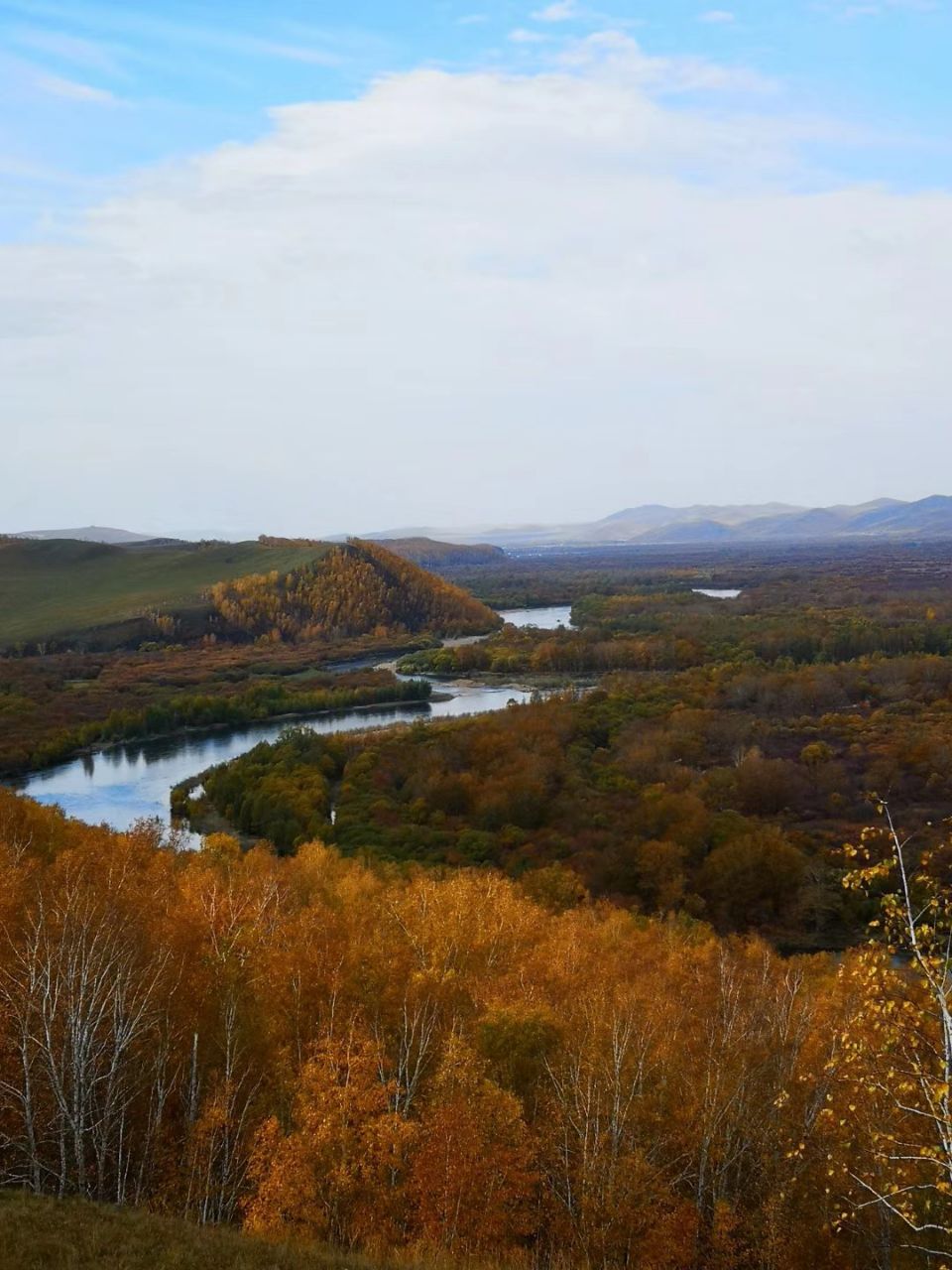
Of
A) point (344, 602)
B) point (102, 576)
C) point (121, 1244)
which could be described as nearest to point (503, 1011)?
point (121, 1244)

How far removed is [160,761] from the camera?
6694cm

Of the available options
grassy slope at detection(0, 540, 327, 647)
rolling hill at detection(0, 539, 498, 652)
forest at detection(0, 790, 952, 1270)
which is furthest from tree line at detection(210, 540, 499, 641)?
forest at detection(0, 790, 952, 1270)

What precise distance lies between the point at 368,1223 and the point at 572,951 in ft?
31.6

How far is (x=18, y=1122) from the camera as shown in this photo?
15172 millimetres

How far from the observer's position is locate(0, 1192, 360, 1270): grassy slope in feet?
35.6

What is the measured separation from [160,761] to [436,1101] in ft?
183

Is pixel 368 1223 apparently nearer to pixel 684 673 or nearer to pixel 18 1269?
pixel 18 1269

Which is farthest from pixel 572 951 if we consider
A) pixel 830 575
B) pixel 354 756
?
pixel 830 575

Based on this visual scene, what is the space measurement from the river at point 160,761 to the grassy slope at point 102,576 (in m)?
61.8

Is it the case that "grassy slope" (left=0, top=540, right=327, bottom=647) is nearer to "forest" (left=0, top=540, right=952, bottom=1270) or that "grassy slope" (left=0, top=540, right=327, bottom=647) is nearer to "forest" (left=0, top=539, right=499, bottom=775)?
"forest" (left=0, top=539, right=499, bottom=775)

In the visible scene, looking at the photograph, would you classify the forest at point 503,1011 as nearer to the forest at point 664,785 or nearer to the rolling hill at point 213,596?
the forest at point 664,785

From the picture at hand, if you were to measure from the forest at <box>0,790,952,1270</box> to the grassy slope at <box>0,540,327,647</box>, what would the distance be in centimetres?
11830

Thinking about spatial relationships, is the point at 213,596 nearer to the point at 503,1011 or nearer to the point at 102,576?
the point at 102,576

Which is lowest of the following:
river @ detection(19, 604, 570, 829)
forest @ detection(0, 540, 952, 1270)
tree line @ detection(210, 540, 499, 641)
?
river @ detection(19, 604, 570, 829)
